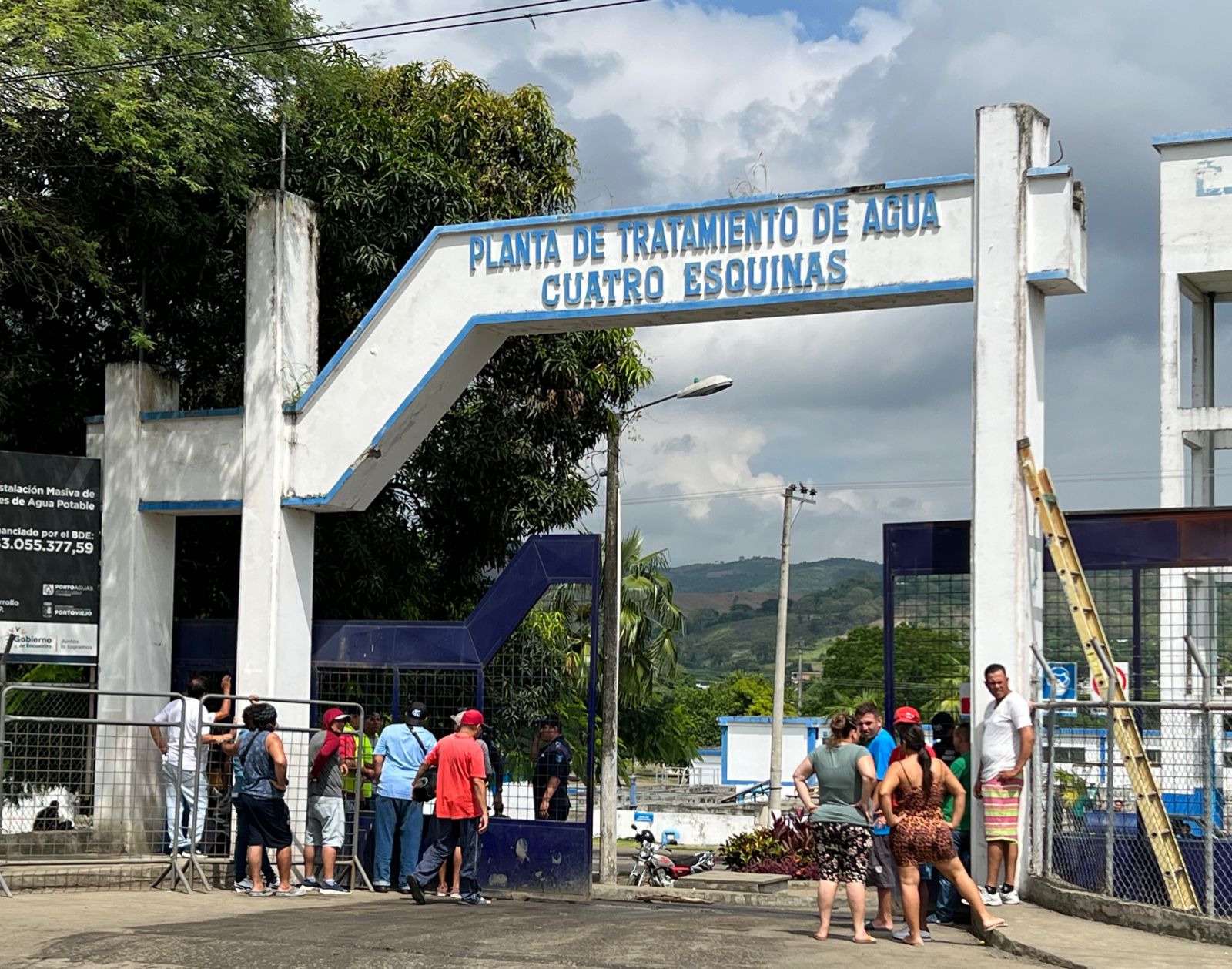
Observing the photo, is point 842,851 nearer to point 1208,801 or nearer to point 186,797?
point 1208,801

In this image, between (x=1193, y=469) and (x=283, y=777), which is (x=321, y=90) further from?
(x=1193, y=469)

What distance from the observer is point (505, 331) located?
15680mm

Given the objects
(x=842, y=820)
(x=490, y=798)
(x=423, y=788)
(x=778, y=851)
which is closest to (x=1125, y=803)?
(x=842, y=820)

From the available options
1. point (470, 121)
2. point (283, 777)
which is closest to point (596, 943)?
point (283, 777)

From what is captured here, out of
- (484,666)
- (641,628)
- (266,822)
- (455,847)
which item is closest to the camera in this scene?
(266,822)

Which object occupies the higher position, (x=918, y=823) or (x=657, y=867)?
(x=918, y=823)

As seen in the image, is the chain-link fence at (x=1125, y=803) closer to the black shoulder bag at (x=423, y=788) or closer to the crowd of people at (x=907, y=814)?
the crowd of people at (x=907, y=814)

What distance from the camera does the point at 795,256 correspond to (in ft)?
46.7

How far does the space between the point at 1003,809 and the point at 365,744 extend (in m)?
6.35

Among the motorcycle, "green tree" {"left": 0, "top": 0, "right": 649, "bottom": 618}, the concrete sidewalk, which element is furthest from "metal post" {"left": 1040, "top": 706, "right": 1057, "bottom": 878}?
"green tree" {"left": 0, "top": 0, "right": 649, "bottom": 618}

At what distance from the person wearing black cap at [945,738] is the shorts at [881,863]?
1.48 meters

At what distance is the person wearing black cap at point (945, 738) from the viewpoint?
516 inches

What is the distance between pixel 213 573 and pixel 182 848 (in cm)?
547

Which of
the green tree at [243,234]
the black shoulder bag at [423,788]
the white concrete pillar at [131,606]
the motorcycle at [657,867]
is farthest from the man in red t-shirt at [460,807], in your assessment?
the motorcycle at [657,867]
